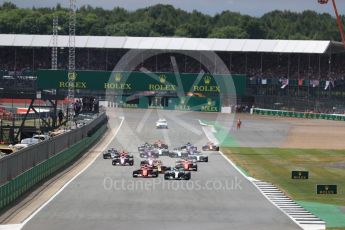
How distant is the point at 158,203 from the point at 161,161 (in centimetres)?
2165

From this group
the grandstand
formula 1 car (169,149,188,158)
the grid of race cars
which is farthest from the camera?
the grandstand

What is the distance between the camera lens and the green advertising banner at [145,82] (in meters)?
150

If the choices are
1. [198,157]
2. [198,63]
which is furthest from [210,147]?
[198,63]

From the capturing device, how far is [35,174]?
169 feet

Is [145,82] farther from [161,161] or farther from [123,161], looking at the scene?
Result: [123,161]

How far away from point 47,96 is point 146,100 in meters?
56.7

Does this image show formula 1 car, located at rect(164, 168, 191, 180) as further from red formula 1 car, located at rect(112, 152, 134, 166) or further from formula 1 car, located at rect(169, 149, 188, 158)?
formula 1 car, located at rect(169, 149, 188, 158)

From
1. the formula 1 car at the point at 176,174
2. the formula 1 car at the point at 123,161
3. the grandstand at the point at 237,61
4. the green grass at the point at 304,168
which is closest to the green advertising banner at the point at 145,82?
the grandstand at the point at 237,61

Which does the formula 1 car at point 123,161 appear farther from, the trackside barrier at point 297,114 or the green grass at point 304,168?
the trackside barrier at point 297,114

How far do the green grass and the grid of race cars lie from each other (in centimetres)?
385

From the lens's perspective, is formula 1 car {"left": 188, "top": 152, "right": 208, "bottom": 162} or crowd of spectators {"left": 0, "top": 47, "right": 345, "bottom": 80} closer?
formula 1 car {"left": 188, "top": 152, "right": 208, "bottom": 162}

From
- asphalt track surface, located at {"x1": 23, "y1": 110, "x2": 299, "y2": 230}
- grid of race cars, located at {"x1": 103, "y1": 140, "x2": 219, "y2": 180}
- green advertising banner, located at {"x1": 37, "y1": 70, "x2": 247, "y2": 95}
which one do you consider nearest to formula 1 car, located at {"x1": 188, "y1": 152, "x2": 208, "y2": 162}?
grid of race cars, located at {"x1": 103, "y1": 140, "x2": 219, "y2": 180}

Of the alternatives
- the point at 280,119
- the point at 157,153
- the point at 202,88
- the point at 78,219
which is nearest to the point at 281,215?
the point at 78,219

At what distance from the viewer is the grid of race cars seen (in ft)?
188
